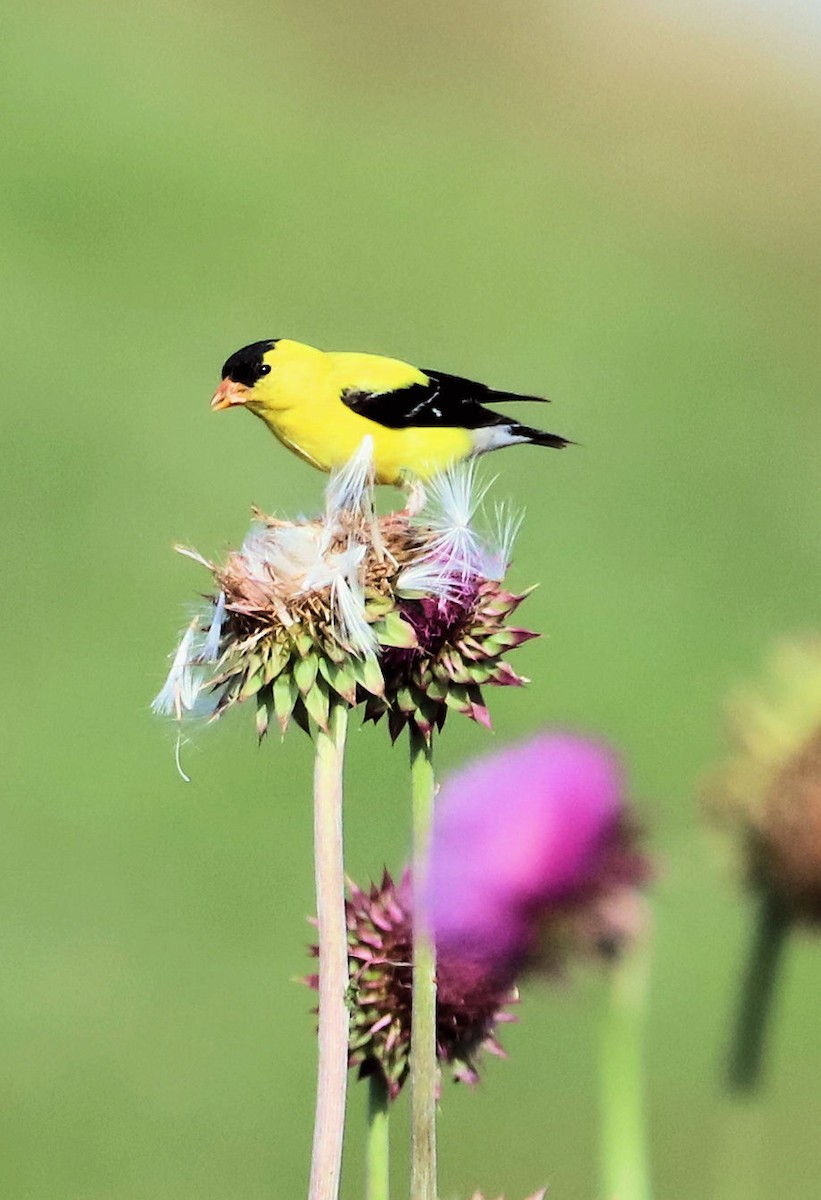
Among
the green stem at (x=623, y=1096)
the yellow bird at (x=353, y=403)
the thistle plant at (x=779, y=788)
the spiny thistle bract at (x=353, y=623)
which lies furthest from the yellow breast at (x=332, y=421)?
the green stem at (x=623, y=1096)

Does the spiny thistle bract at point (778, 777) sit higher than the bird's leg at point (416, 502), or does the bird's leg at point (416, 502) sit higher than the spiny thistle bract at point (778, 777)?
the bird's leg at point (416, 502)

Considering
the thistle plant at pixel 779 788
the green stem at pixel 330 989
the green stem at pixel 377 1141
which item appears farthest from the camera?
the thistle plant at pixel 779 788

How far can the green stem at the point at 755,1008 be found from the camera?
3.95ft

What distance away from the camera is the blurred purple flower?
128 cm

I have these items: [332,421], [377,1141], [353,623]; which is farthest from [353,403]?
[377,1141]

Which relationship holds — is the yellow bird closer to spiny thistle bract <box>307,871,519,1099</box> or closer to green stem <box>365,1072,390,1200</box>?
spiny thistle bract <box>307,871,519,1099</box>

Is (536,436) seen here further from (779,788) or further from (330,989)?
(330,989)

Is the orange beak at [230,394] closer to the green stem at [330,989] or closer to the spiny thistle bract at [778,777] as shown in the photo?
the spiny thistle bract at [778,777]

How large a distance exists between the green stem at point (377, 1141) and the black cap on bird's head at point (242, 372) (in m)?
1.08

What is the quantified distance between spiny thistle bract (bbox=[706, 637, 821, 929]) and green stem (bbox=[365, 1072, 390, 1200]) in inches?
A: 19.1

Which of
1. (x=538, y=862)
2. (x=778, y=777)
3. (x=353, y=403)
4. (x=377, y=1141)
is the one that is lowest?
(x=377, y=1141)

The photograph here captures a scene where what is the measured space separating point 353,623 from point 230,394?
1.05 meters

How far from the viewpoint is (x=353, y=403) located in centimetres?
209

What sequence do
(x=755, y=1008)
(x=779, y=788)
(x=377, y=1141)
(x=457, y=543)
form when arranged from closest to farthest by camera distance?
1. (x=377, y=1141)
2. (x=457, y=543)
3. (x=755, y=1008)
4. (x=779, y=788)
